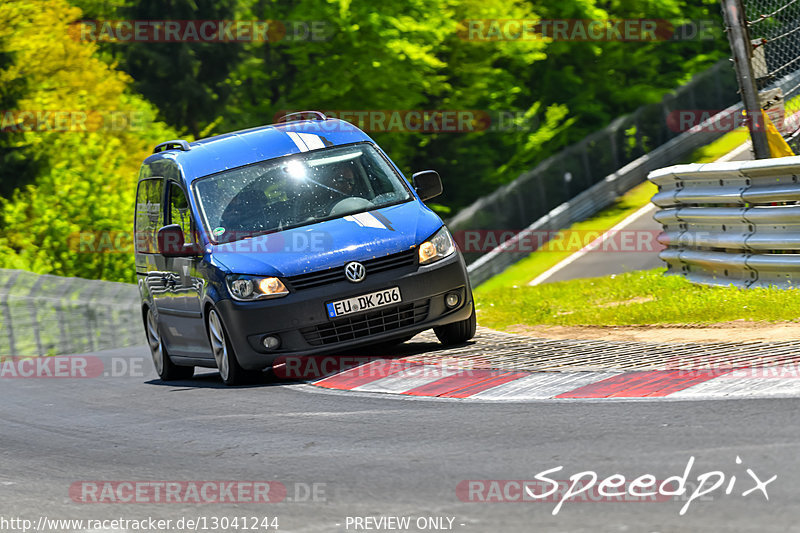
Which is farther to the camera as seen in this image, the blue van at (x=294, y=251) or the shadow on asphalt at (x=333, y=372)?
the shadow on asphalt at (x=333, y=372)

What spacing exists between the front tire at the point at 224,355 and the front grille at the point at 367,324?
0.69 metres

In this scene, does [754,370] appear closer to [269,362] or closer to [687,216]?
[269,362]

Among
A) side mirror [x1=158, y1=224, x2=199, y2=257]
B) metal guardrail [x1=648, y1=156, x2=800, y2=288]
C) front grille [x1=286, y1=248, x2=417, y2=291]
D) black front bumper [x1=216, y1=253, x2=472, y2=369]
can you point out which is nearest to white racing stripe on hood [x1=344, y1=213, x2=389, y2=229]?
front grille [x1=286, y1=248, x2=417, y2=291]

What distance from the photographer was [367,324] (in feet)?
34.1

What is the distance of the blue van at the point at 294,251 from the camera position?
10.2m

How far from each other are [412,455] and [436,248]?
13.7ft

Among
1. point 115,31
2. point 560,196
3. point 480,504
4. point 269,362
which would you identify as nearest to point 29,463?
point 269,362

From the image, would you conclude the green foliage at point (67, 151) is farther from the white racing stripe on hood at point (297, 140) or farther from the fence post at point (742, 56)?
the fence post at point (742, 56)

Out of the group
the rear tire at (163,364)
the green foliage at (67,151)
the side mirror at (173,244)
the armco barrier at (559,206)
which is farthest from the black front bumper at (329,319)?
the green foliage at (67,151)

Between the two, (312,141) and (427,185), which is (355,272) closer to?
(427,185)

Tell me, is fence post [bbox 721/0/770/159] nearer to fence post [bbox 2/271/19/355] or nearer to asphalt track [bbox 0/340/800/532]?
asphalt track [bbox 0/340/800/532]

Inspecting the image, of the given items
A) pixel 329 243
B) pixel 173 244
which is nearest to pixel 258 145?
pixel 173 244

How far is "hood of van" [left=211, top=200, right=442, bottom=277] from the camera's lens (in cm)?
1022

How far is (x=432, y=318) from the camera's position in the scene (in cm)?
1061
